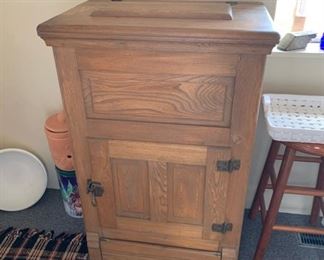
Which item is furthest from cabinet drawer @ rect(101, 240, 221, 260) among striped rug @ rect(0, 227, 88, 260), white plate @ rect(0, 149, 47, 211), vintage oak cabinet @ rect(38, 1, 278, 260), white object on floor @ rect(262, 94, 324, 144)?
white plate @ rect(0, 149, 47, 211)

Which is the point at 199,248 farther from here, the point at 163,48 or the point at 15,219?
the point at 15,219

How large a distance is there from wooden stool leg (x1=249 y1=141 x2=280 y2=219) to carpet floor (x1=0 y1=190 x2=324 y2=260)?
0.07 metres

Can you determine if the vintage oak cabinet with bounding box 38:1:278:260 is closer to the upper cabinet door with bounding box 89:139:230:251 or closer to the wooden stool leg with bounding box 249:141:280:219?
the upper cabinet door with bounding box 89:139:230:251


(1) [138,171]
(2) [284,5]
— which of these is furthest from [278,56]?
(1) [138,171]

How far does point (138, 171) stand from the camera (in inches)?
42.4

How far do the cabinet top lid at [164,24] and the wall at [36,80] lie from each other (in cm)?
37

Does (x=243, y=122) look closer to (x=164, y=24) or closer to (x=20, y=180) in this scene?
(x=164, y=24)

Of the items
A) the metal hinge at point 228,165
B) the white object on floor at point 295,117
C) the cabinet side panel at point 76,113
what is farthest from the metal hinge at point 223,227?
the cabinet side panel at point 76,113

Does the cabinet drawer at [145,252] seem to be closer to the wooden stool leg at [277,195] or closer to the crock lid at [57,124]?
the wooden stool leg at [277,195]

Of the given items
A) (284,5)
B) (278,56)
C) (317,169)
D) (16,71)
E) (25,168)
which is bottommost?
(25,168)

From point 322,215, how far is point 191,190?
892 millimetres

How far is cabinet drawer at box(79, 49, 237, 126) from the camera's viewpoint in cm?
87

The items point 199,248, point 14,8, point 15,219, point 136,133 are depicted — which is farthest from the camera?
point 15,219

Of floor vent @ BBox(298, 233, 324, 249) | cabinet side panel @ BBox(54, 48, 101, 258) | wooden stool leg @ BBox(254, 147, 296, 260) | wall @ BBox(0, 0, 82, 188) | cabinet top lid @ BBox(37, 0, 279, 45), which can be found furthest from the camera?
floor vent @ BBox(298, 233, 324, 249)
